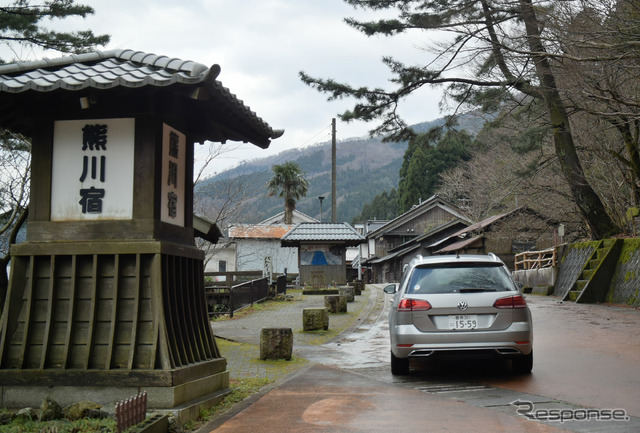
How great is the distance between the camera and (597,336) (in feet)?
43.3

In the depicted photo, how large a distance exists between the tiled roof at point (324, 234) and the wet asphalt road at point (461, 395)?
21.1 meters

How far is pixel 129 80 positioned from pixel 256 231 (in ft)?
155

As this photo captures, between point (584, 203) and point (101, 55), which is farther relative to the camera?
point (584, 203)

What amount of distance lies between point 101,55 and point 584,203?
1950 centimetres

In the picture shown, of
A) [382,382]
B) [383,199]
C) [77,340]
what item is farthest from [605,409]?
[383,199]

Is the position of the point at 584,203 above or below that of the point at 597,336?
above

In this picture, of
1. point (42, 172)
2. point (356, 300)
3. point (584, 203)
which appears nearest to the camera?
point (42, 172)

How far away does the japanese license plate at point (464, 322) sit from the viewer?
8.62 m

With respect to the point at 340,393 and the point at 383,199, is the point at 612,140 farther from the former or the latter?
the point at 383,199

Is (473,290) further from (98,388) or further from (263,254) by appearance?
(263,254)

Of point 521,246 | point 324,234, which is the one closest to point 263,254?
point 324,234

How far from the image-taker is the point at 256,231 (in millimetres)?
53469

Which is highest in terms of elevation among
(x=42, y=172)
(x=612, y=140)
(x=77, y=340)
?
(x=612, y=140)

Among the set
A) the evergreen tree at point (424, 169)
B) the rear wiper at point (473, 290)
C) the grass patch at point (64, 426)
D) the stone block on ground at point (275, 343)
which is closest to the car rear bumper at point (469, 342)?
the rear wiper at point (473, 290)
